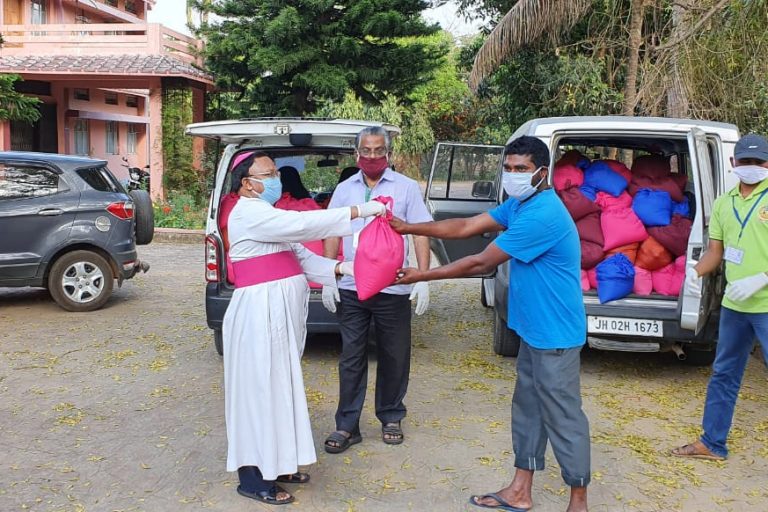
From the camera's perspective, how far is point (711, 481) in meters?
4.36

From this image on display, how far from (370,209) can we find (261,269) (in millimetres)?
625

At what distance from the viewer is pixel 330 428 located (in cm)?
515

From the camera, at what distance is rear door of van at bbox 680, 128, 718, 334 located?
18.0 ft

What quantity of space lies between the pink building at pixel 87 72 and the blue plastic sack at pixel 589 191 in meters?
13.1

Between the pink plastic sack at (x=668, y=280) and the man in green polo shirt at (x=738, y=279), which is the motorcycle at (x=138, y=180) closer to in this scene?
the pink plastic sack at (x=668, y=280)

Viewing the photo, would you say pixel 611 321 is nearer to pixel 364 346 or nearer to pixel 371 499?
pixel 364 346

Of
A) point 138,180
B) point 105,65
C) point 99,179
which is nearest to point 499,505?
point 99,179

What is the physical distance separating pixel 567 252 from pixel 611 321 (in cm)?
261

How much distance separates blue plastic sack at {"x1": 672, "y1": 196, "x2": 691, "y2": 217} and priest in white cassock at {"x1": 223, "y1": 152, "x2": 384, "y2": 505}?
399 cm

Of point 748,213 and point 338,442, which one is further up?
point 748,213

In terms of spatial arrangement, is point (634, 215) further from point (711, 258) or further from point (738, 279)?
point (738, 279)

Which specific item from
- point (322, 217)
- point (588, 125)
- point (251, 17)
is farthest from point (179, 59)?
point (322, 217)

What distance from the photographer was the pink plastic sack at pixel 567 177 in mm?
7016

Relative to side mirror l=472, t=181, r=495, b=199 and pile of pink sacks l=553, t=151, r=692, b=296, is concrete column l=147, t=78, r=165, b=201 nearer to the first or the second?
side mirror l=472, t=181, r=495, b=199
